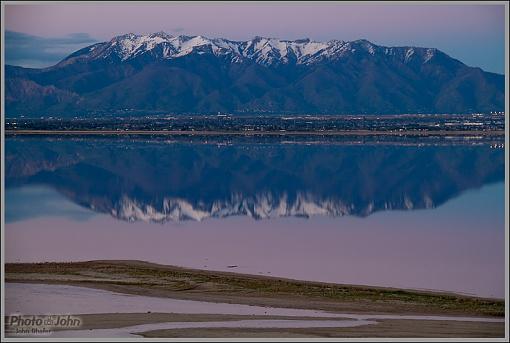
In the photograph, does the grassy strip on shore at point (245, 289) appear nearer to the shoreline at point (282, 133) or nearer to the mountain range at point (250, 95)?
the shoreline at point (282, 133)

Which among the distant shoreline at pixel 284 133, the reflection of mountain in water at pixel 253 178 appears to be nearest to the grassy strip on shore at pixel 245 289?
the reflection of mountain in water at pixel 253 178

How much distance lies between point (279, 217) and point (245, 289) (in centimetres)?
945

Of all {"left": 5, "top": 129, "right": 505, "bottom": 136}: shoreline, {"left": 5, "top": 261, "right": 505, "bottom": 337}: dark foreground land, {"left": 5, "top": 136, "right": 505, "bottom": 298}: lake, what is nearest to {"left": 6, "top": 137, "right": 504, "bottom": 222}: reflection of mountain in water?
{"left": 5, "top": 136, "right": 505, "bottom": 298}: lake

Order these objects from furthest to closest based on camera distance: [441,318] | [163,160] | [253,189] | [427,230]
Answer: [163,160] < [253,189] < [427,230] < [441,318]

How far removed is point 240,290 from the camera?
1286cm

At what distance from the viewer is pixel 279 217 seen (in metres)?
22.4

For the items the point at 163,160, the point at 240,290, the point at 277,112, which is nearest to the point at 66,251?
the point at 240,290

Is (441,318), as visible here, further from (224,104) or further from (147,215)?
(224,104)

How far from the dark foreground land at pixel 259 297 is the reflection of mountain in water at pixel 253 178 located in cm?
844

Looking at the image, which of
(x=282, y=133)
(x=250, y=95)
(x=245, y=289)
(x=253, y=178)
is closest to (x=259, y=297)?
(x=245, y=289)

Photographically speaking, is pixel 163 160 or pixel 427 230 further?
pixel 163 160

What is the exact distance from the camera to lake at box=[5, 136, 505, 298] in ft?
51.5

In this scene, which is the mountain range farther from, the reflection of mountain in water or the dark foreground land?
the dark foreground land

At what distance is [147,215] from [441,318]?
513 inches
